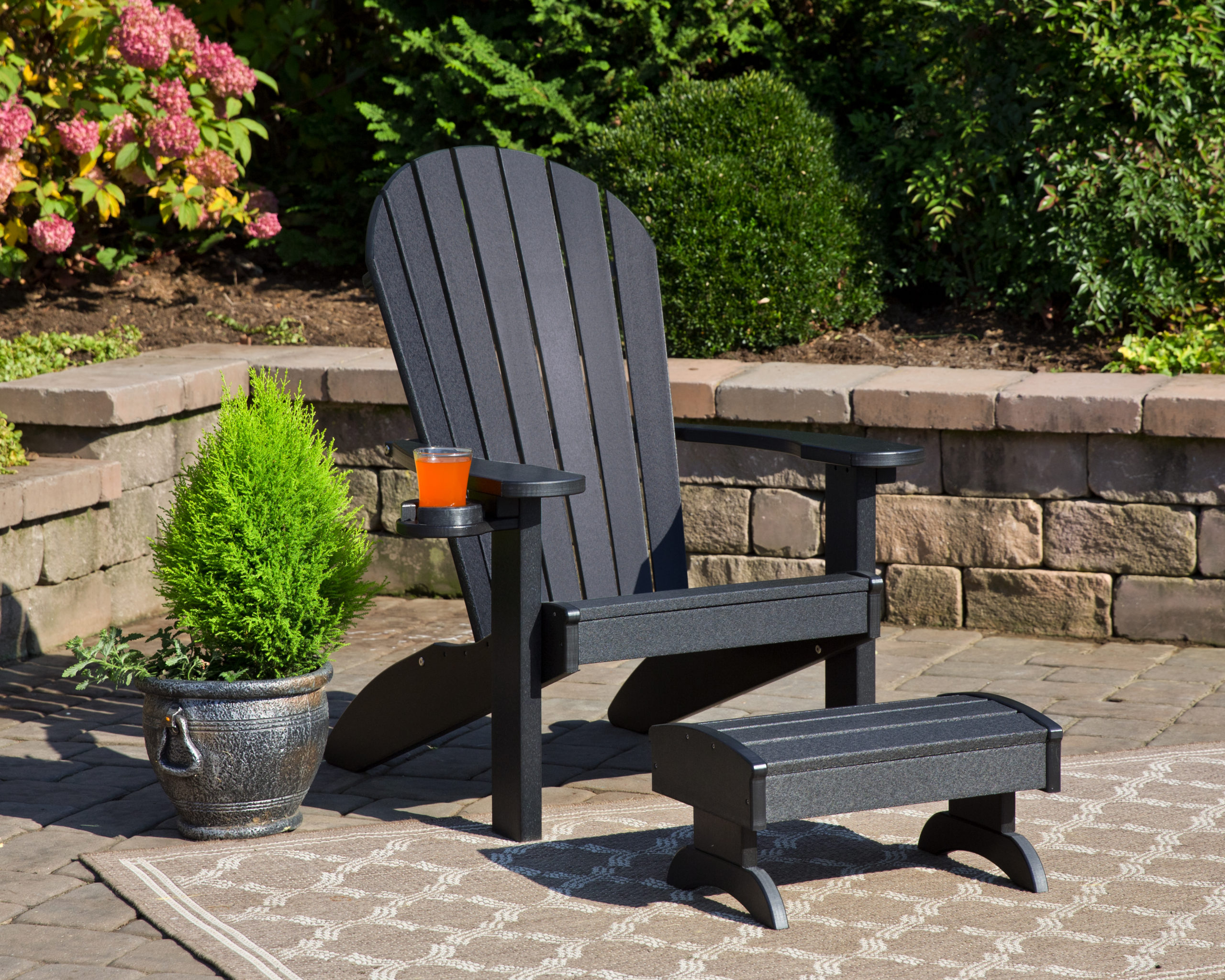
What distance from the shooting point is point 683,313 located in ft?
16.4

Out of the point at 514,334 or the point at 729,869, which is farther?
the point at 514,334

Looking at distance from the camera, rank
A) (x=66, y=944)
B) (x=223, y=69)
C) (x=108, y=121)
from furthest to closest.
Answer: (x=223, y=69) < (x=108, y=121) < (x=66, y=944)

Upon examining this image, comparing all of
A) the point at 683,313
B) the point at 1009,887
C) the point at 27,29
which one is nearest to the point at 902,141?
the point at 683,313

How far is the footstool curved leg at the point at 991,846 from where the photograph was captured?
2.50m

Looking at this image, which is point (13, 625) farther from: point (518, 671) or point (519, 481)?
point (519, 481)

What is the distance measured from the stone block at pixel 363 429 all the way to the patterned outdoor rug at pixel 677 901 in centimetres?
206

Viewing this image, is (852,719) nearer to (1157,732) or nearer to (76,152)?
(1157,732)

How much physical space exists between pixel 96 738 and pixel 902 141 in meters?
3.61

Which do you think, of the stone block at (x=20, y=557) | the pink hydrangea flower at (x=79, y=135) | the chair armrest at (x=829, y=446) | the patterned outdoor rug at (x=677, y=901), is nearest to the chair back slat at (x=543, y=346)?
the chair armrest at (x=829, y=446)

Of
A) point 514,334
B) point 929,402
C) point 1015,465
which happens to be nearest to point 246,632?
point 514,334

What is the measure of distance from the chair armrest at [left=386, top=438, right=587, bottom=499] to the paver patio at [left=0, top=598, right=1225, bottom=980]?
0.73 m

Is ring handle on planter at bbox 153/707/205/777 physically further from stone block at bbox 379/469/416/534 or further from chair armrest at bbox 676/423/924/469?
stone block at bbox 379/469/416/534

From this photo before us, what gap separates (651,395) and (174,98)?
2708 mm

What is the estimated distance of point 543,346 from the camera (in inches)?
128
